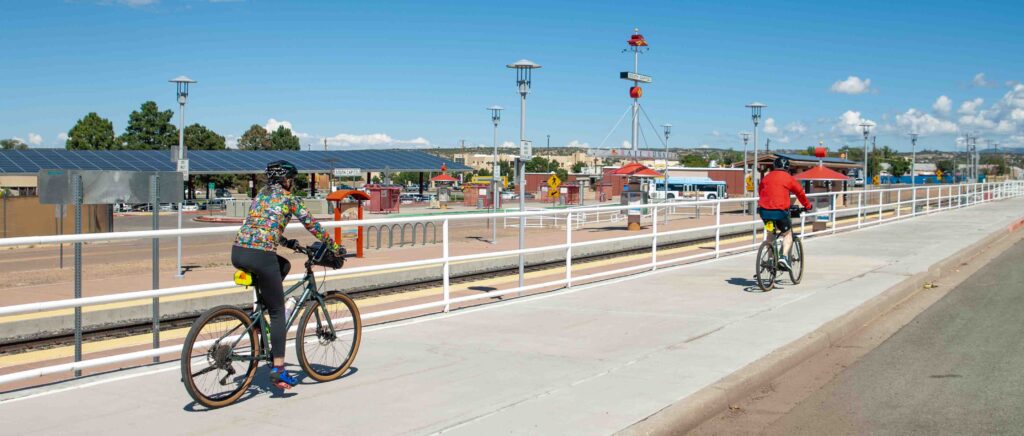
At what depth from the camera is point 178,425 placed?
5684 mm

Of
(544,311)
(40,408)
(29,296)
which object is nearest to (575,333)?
(544,311)

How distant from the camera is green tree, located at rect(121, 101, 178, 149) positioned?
9662 cm

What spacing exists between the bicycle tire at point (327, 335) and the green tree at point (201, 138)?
3896 inches

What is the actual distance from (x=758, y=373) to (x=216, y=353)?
4083mm

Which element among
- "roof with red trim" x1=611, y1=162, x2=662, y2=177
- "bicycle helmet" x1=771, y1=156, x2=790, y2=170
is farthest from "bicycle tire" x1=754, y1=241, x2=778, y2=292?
"roof with red trim" x1=611, y1=162, x2=662, y2=177

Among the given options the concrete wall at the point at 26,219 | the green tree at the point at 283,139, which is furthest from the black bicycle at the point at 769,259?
the green tree at the point at 283,139

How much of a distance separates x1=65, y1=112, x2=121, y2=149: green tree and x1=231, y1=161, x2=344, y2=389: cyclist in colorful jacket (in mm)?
96174

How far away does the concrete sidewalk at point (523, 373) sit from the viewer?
5777 millimetres

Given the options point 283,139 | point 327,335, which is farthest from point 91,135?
point 327,335

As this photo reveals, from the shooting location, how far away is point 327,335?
22.7ft

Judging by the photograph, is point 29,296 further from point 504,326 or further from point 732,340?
point 732,340

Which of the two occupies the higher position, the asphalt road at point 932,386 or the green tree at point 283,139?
the green tree at point 283,139

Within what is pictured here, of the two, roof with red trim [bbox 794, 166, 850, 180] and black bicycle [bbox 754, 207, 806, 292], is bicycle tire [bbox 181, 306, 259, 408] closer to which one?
black bicycle [bbox 754, 207, 806, 292]

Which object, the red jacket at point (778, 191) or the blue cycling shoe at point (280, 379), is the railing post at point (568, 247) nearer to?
the red jacket at point (778, 191)
